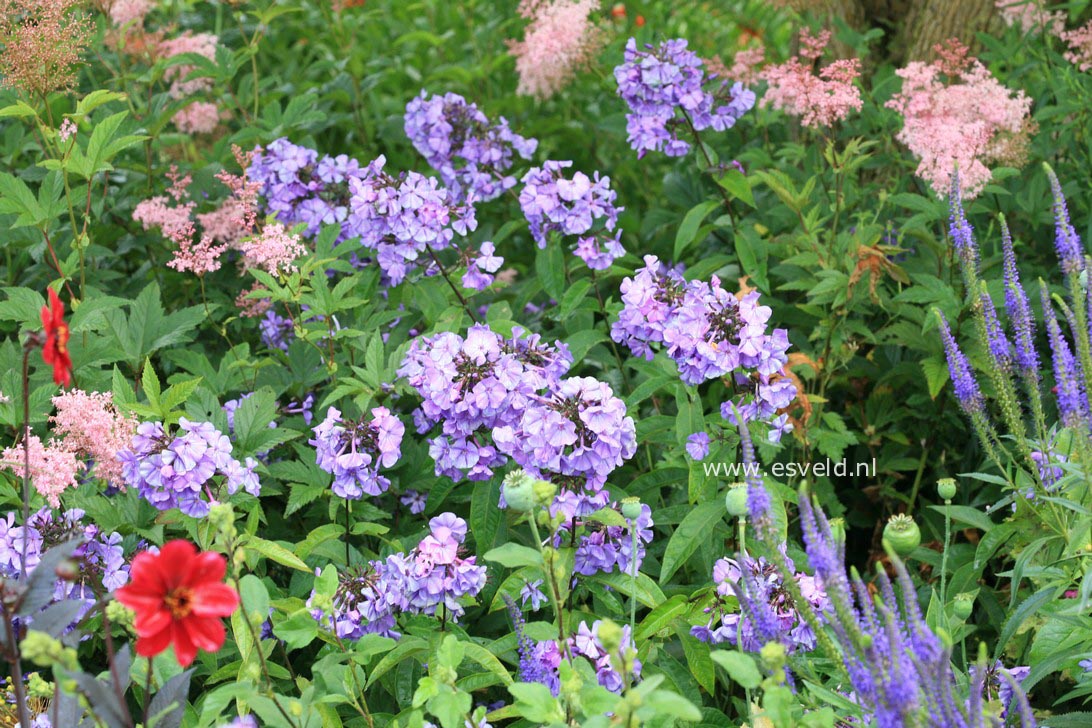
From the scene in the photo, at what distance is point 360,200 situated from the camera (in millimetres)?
2686

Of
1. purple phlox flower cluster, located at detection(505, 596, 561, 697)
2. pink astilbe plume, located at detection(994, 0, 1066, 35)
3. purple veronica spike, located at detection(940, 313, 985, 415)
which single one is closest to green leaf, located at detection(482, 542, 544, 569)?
purple phlox flower cluster, located at detection(505, 596, 561, 697)

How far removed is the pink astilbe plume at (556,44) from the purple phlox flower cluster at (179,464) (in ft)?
6.64

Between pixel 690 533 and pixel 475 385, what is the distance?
1.70ft

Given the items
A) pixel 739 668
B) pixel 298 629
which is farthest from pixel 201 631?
pixel 739 668

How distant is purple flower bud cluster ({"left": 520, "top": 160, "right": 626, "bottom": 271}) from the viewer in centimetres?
274

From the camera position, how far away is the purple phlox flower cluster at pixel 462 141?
10.5 feet

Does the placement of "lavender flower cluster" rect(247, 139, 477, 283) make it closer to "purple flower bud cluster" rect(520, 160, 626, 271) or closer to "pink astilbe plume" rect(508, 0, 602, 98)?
"purple flower bud cluster" rect(520, 160, 626, 271)

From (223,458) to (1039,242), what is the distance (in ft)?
8.25

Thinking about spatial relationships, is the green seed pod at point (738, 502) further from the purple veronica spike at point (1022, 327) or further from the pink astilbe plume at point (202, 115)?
the pink astilbe plume at point (202, 115)

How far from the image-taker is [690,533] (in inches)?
87.4

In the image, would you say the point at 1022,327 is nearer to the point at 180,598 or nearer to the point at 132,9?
the point at 180,598

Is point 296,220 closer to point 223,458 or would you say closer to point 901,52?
point 223,458

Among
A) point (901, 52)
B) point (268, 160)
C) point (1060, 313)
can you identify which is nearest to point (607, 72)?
point (901, 52)

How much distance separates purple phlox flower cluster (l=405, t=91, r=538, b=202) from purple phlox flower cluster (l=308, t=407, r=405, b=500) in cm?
117
